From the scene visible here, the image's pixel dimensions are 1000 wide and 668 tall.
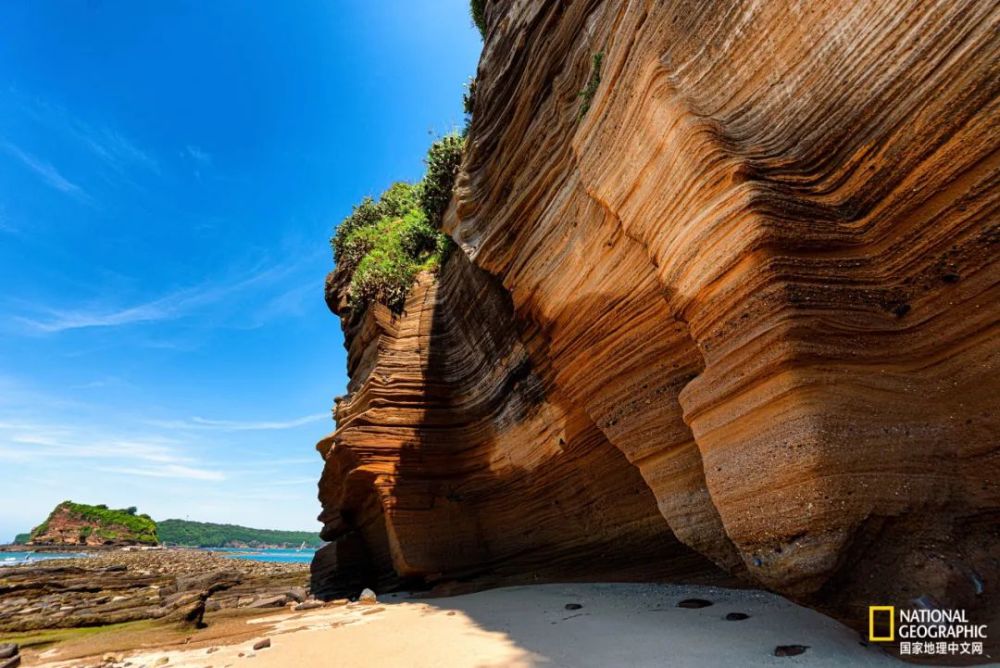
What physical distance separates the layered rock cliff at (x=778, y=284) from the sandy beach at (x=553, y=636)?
566 mm

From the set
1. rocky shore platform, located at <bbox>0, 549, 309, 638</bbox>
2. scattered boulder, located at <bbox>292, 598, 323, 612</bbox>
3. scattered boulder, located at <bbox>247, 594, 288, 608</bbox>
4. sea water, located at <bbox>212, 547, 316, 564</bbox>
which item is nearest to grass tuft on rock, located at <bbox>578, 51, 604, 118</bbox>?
scattered boulder, located at <bbox>292, 598, 323, 612</bbox>

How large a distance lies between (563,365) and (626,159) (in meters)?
3.52

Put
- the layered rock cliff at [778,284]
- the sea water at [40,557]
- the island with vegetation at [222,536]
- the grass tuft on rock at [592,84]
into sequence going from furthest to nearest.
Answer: the island with vegetation at [222,536] < the sea water at [40,557] < the grass tuft on rock at [592,84] < the layered rock cliff at [778,284]

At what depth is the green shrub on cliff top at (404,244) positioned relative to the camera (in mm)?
14703

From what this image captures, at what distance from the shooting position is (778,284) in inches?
164

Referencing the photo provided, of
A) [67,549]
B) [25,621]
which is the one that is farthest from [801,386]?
[67,549]

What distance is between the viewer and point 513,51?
32.2 ft

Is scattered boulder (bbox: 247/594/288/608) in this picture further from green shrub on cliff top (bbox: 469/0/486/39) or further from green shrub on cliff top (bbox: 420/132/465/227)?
green shrub on cliff top (bbox: 469/0/486/39)

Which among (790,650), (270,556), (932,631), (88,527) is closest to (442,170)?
(790,650)

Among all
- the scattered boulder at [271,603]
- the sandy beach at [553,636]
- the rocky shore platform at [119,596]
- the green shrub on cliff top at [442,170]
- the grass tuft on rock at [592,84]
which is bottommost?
the rocky shore platform at [119,596]

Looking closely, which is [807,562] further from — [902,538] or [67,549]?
[67,549]

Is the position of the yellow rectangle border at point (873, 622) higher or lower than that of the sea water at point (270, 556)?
higher

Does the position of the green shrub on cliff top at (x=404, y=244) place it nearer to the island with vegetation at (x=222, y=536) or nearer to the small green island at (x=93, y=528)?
the small green island at (x=93, y=528)

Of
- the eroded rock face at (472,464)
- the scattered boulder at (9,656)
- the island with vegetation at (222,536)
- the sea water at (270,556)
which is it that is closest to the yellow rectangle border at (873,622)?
the eroded rock face at (472,464)
